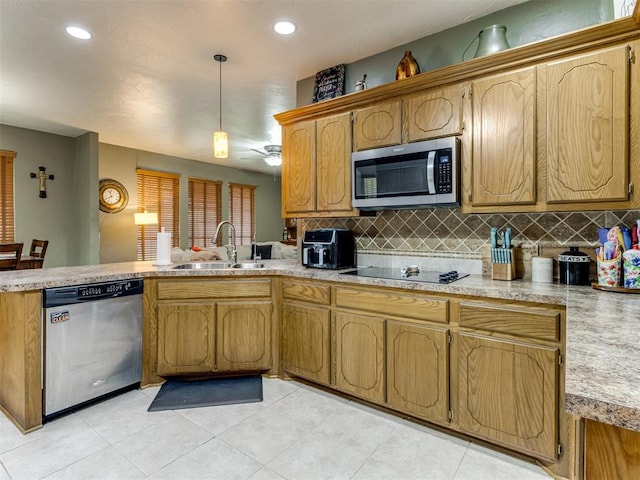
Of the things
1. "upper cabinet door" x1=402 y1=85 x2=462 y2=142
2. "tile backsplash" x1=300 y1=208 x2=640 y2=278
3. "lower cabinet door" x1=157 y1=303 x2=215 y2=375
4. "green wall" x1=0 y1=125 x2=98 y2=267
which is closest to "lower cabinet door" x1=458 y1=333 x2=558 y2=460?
Answer: "tile backsplash" x1=300 y1=208 x2=640 y2=278

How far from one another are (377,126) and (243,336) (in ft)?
6.15

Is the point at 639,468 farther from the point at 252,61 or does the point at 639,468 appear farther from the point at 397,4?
the point at 252,61

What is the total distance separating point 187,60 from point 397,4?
1.86 meters

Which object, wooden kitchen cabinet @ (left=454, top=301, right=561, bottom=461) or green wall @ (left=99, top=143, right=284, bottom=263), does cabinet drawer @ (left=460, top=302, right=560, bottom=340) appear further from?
green wall @ (left=99, top=143, right=284, bottom=263)

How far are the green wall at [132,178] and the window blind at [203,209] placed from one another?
122 millimetres

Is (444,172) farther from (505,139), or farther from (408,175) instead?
(505,139)

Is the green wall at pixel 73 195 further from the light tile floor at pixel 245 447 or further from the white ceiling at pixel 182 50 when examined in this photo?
the light tile floor at pixel 245 447

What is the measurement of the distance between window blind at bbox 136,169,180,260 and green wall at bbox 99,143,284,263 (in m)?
0.10

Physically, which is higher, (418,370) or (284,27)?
(284,27)

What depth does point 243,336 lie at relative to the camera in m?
2.72

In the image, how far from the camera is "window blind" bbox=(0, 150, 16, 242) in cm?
509

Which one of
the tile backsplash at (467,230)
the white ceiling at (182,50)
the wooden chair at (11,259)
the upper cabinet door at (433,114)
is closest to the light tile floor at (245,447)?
the tile backsplash at (467,230)

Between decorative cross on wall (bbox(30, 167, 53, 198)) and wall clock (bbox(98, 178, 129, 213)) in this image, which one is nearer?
decorative cross on wall (bbox(30, 167, 53, 198))

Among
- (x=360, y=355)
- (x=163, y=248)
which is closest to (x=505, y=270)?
(x=360, y=355)
